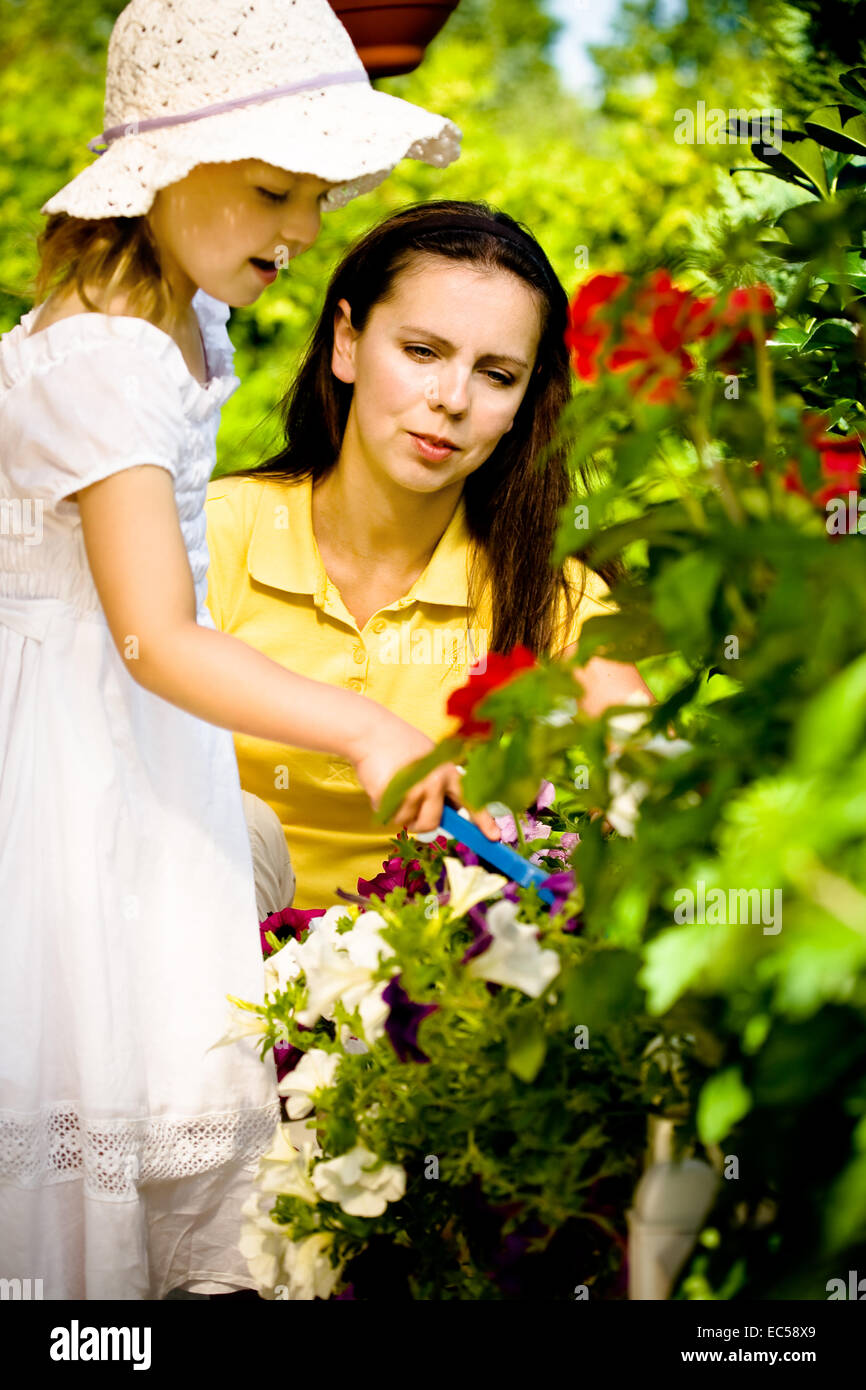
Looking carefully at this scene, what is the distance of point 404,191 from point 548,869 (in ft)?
11.2

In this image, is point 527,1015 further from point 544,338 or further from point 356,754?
point 544,338

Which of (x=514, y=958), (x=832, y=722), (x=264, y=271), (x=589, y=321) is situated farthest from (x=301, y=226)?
(x=832, y=722)

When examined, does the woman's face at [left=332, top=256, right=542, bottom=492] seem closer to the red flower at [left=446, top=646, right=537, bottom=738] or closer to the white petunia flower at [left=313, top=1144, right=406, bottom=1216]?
the red flower at [left=446, top=646, right=537, bottom=738]

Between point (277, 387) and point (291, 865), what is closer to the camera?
point (291, 865)

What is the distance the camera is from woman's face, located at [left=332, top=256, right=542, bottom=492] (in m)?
2.14

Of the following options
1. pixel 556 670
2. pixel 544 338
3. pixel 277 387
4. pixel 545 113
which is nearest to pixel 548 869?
pixel 556 670

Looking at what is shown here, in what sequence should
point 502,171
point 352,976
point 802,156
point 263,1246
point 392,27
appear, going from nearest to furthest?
point 352,976
point 263,1246
point 802,156
point 392,27
point 502,171

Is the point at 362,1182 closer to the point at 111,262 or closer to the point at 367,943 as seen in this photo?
the point at 367,943

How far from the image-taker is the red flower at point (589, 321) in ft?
3.51

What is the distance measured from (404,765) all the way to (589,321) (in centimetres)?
41

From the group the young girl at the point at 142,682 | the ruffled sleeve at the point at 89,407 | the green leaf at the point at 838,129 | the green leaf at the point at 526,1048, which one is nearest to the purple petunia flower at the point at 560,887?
the green leaf at the point at 526,1048

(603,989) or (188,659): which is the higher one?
(188,659)

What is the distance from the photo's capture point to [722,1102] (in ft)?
2.77
